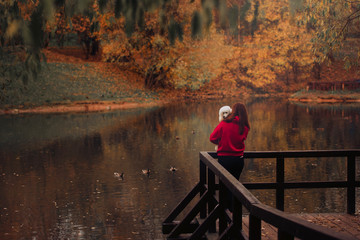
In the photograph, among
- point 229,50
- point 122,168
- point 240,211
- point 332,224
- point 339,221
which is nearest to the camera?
point 240,211

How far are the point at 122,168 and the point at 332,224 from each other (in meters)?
8.82

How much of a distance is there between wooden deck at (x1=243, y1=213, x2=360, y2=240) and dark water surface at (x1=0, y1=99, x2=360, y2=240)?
81.3 inches

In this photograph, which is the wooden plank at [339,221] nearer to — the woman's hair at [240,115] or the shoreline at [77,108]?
the woman's hair at [240,115]

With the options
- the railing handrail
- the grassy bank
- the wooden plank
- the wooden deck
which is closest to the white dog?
the railing handrail

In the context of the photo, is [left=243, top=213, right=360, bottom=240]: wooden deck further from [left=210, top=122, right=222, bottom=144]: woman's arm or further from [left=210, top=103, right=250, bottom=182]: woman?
[left=210, top=122, right=222, bottom=144]: woman's arm

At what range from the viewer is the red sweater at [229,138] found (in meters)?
8.14

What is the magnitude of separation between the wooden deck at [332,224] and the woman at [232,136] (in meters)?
0.92

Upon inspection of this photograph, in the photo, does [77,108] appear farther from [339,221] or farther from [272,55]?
[339,221]

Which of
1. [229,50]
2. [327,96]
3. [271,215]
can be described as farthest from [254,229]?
[229,50]

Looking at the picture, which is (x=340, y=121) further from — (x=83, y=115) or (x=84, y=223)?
(x=84, y=223)

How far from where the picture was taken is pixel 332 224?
793 cm

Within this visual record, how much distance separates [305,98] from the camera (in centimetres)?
4972

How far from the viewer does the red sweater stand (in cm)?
814

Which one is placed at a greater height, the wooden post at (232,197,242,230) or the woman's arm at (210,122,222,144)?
the woman's arm at (210,122,222,144)
